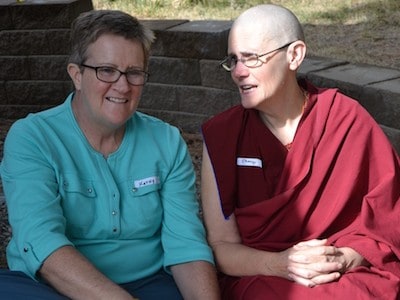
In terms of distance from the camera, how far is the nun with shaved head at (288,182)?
9.12ft

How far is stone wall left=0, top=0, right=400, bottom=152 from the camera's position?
5.09m

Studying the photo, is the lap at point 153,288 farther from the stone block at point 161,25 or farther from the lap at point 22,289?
the stone block at point 161,25

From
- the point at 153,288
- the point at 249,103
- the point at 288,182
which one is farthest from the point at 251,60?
the point at 153,288

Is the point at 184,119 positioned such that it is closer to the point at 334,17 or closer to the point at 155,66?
the point at 155,66

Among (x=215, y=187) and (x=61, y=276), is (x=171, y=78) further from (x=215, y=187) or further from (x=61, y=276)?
(x=61, y=276)

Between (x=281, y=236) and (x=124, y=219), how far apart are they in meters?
0.52

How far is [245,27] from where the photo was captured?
278cm

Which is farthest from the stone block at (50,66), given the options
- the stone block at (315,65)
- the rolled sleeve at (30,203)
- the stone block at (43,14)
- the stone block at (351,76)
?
the rolled sleeve at (30,203)

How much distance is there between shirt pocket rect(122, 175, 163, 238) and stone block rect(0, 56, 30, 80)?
305 centimetres

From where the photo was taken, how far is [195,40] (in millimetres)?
5121

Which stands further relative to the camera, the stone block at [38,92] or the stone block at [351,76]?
the stone block at [38,92]

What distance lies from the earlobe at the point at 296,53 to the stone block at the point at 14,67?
3.13 metres

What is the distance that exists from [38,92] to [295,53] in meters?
3.15

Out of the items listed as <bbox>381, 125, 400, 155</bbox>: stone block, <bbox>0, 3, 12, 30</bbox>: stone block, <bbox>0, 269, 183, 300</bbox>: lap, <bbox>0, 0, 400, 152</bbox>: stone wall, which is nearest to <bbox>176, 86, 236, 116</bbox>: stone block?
<bbox>0, 0, 400, 152</bbox>: stone wall
